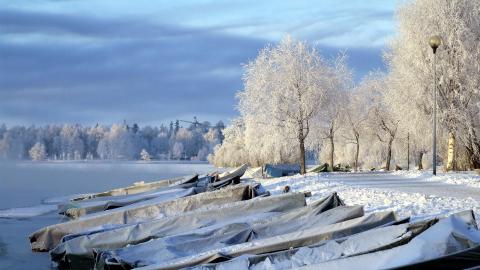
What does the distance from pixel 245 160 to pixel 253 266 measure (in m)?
64.8

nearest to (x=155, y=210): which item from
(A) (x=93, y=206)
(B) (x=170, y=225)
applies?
(B) (x=170, y=225)

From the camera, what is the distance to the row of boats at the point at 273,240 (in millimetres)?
7301

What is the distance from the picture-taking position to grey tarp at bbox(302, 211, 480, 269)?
709 cm

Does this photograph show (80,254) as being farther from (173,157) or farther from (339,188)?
(173,157)

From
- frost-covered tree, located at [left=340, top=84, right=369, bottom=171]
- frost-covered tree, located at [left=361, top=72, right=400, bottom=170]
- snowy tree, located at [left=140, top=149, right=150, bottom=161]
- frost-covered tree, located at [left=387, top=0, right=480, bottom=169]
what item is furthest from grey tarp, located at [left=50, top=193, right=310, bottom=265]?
snowy tree, located at [left=140, top=149, right=150, bottom=161]

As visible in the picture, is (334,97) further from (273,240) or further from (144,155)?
(144,155)

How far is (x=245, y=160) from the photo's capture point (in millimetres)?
73250

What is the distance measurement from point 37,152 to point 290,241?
18336cm

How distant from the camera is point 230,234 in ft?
37.9

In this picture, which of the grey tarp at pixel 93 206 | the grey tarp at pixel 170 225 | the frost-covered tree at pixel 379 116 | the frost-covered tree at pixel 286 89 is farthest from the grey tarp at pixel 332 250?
the frost-covered tree at pixel 379 116

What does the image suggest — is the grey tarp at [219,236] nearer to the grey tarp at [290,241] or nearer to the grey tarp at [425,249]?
the grey tarp at [290,241]

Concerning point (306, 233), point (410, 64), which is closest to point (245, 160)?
point (410, 64)

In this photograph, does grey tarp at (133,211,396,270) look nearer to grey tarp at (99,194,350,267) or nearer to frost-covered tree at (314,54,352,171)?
grey tarp at (99,194,350,267)

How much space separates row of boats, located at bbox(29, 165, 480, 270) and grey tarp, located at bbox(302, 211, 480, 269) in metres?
0.01
